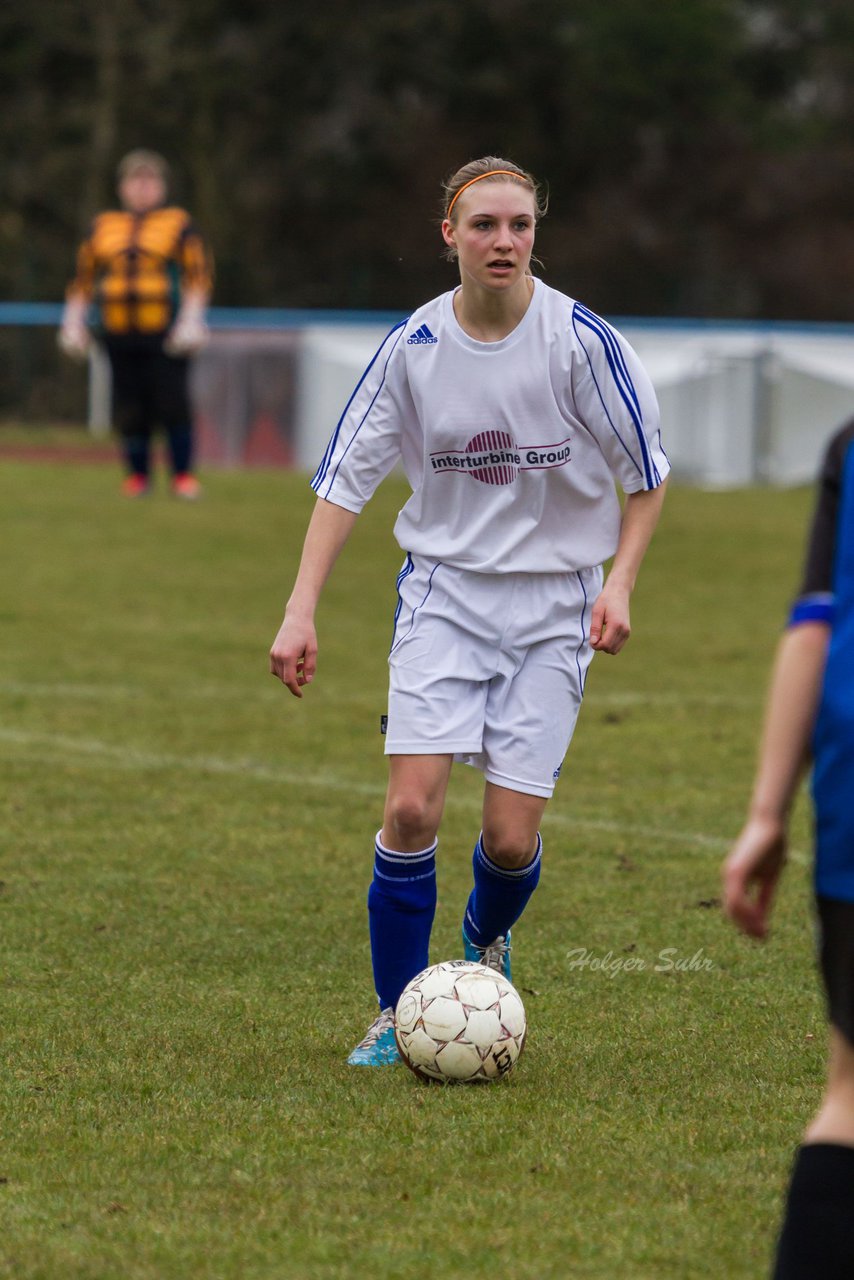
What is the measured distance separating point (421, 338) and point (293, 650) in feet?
2.54

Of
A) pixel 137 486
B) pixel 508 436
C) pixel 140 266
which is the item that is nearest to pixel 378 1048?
pixel 508 436

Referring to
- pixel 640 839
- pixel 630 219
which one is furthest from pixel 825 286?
pixel 640 839

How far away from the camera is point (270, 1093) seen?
409cm

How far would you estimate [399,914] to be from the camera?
4461 millimetres

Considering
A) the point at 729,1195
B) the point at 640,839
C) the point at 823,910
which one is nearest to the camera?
the point at 823,910

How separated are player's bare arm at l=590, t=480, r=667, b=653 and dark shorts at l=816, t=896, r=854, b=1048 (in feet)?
5.54

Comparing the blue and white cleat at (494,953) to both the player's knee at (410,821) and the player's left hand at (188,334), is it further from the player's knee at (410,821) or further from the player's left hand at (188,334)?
the player's left hand at (188,334)

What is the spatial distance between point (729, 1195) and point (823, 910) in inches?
46.2

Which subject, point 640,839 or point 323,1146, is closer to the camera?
point 323,1146

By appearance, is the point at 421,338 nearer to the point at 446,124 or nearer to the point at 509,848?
the point at 509,848

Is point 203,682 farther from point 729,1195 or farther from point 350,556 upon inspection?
point 729,1195

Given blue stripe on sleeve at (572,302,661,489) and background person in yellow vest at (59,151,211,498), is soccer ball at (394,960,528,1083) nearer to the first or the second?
blue stripe on sleeve at (572,302,661,489)

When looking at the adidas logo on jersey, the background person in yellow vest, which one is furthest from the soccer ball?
the background person in yellow vest

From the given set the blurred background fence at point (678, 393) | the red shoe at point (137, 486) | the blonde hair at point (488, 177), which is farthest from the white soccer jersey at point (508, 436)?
the blurred background fence at point (678, 393)
